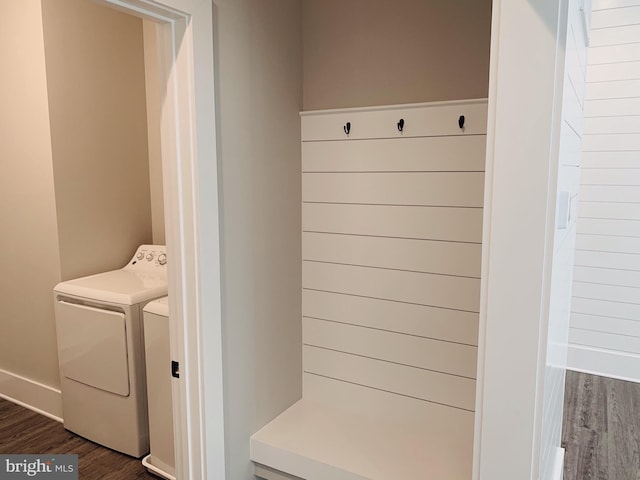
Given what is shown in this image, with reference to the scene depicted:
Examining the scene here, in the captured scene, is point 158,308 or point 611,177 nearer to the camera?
point 158,308

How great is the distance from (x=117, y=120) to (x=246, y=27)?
1.64 metres

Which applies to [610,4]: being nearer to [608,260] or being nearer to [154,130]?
[608,260]

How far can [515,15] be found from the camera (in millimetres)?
1136

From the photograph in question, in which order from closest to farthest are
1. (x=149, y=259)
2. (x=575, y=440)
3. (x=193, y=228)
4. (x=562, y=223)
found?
1. (x=562, y=223)
2. (x=193, y=228)
3. (x=575, y=440)
4. (x=149, y=259)

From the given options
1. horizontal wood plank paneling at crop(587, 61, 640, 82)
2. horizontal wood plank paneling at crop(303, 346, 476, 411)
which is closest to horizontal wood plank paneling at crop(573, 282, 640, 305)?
horizontal wood plank paneling at crop(587, 61, 640, 82)

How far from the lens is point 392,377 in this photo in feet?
7.16

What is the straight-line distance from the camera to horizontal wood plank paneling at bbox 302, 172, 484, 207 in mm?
1923

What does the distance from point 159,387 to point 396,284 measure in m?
1.27

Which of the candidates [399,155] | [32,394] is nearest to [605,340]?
[399,155]

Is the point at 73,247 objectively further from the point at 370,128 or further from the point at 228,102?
the point at 370,128

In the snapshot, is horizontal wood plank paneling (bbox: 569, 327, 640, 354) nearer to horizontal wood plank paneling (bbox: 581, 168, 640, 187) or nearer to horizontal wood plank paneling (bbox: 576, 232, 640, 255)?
horizontal wood plank paneling (bbox: 576, 232, 640, 255)

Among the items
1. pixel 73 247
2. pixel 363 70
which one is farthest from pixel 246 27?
pixel 73 247

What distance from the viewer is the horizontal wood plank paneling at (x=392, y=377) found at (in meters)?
2.03

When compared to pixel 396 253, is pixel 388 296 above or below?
below
